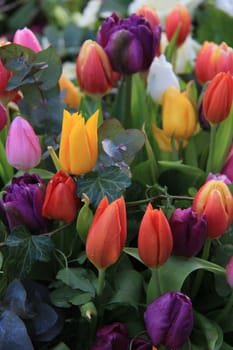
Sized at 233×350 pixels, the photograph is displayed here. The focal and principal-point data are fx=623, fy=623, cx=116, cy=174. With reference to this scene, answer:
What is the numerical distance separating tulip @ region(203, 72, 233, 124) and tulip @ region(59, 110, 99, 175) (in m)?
0.13

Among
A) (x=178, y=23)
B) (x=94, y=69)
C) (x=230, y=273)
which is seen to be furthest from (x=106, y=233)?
(x=178, y=23)

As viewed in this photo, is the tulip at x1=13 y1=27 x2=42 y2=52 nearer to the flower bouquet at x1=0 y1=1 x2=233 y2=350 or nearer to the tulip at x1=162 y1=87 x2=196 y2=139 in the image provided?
the flower bouquet at x1=0 y1=1 x2=233 y2=350

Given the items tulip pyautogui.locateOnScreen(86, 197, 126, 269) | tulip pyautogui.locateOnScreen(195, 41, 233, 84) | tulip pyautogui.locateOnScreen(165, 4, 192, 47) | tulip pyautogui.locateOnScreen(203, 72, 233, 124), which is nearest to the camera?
tulip pyautogui.locateOnScreen(86, 197, 126, 269)

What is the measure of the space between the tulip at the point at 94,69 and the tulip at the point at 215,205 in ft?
0.69

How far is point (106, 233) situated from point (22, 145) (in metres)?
0.14

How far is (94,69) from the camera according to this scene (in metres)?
0.69

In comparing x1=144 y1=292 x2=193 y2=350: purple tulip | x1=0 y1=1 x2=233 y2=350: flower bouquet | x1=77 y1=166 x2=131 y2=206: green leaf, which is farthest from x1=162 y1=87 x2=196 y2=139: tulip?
x1=144 y1=292 x2=193 y2=350: purple tulip

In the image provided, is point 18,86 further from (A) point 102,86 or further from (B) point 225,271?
(B) point 225,271

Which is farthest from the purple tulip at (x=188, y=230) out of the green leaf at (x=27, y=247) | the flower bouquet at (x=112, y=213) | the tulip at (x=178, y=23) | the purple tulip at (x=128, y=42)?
the tulip at (x=178, y=23)

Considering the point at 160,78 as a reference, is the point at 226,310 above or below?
below

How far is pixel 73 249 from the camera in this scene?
0.64 m

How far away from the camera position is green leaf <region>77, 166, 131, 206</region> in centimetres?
57

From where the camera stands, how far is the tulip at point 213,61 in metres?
0.73

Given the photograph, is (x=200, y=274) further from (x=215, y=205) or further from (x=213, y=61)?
(x=213, y=61)
